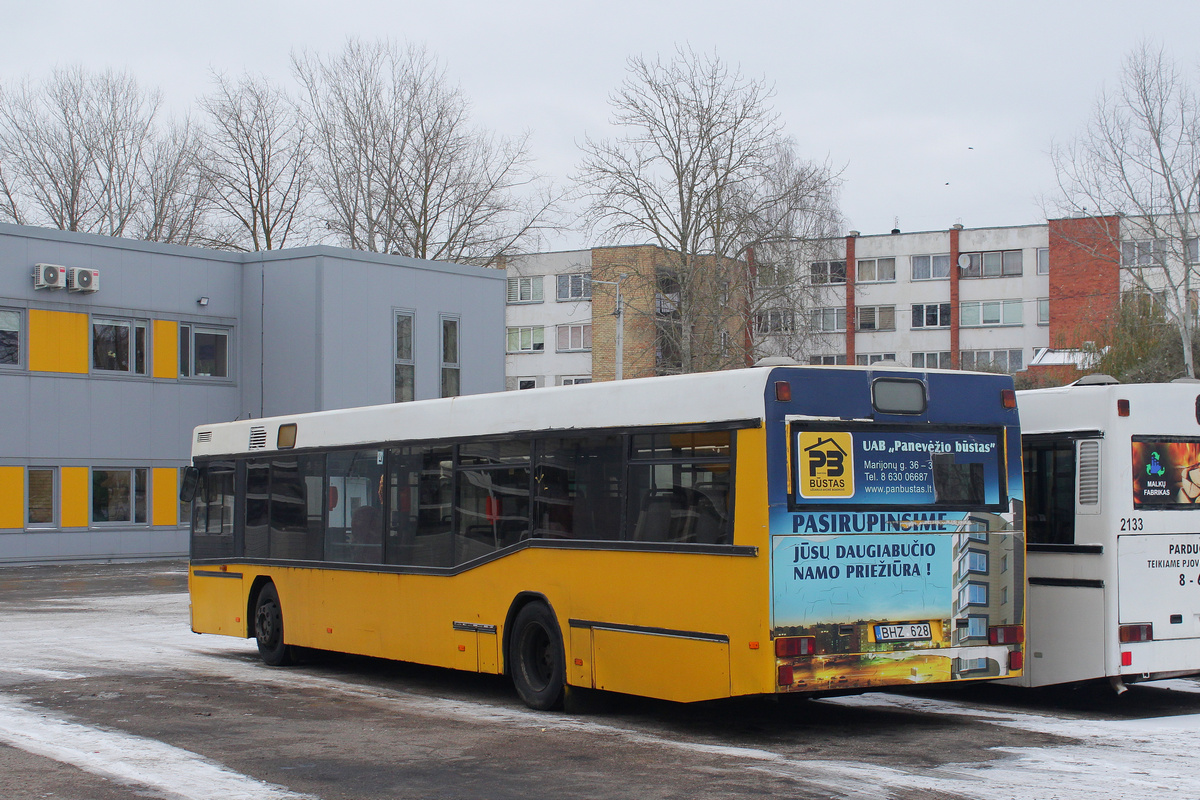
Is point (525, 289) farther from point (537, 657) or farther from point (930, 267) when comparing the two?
point (537, 657)

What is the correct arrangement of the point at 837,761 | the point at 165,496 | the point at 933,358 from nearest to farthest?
the point at 837,761
the point at 165,496
the point at 933,358

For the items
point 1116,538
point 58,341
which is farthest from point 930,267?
point 1116,538

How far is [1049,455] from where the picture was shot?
429 inches

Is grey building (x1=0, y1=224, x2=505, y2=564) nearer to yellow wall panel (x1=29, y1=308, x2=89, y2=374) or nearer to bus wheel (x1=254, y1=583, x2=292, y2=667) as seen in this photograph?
yellow wall panel (x1=29, y1=308, x2=89, y2=374)

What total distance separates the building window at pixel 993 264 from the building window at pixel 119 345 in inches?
1726

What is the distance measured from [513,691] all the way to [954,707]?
3.82 meters

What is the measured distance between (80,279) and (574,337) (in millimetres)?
40284

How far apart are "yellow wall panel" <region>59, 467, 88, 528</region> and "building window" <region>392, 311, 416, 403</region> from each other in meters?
8.05

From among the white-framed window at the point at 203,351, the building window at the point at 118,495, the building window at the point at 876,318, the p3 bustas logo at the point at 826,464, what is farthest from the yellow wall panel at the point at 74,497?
the building window at the point at 876,318

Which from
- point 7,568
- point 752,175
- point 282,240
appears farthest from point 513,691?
point 282,240

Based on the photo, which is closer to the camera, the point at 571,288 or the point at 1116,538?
the point at 1116,538

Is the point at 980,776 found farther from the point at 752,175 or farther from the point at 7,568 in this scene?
the point at 752,175

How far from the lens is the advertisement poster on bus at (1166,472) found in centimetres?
1050

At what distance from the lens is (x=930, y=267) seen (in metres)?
68.0
